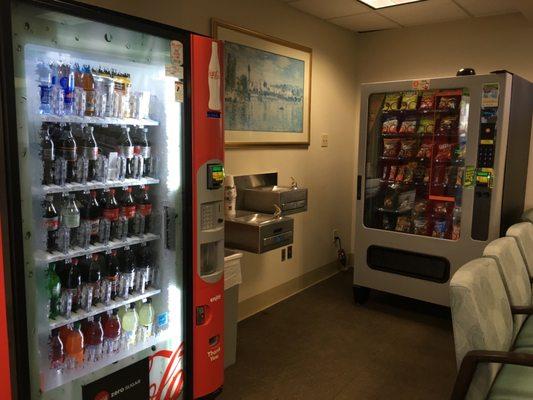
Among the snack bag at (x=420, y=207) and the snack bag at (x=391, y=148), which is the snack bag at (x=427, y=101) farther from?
the snack bag at (x=420, y=207)

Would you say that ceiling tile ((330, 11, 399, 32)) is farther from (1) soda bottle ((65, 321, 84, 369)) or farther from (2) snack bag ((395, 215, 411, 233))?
(1) soda bottle ((65, 321, 84, 369))

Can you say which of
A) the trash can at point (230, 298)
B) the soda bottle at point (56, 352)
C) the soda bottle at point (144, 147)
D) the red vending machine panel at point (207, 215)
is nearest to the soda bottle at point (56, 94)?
the soda bottle at point (144, 147)

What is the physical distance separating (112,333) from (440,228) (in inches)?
97.5

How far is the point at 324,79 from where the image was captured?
162 inches

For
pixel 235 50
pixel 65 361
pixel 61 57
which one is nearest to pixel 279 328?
pixel 65 361

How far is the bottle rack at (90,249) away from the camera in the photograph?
1678 mm

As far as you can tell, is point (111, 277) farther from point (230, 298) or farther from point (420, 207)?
point (420, 207)

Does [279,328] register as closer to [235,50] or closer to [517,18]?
[235,50]

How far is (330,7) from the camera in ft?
11.8

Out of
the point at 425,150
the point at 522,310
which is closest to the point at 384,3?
the point at 425,150

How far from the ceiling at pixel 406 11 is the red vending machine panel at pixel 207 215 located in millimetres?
1794

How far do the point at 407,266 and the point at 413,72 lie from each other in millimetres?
1927

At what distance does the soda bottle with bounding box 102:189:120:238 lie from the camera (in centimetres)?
200

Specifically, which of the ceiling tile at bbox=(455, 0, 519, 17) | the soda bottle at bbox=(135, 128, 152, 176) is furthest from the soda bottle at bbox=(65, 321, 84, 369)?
the ceiling tile at bbox=(455, 0, 519, 17)
